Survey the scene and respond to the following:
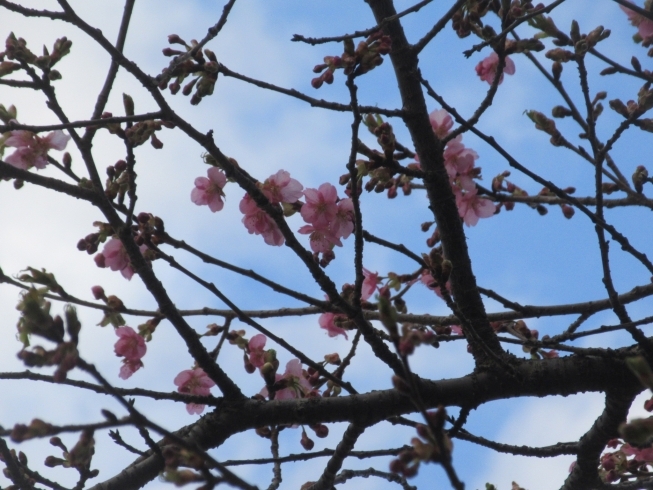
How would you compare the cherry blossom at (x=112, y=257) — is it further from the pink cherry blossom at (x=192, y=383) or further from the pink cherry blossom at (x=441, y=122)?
the pink cherry blossom at (x=441, y=122)

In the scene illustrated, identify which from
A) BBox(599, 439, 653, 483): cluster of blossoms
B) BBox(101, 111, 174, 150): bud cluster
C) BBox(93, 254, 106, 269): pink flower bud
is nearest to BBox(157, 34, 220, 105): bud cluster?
BBox(101, 111, 174, 150): bud cluster

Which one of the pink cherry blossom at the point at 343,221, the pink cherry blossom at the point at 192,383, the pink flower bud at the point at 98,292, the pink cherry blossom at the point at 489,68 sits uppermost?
the pink cherry blossom at the point at 489,68

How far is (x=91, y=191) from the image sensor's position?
1962 millimetres

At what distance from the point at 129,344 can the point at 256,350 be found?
571 millimetres

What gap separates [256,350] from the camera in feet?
9.56

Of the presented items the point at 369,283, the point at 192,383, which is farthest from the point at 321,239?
the point at 192,383

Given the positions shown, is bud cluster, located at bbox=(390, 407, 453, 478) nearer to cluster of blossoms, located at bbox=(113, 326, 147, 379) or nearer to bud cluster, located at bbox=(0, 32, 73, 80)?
bud cluster, located at bbox=(0, 32, 73, 80)

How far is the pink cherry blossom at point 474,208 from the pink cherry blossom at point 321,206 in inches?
30.5

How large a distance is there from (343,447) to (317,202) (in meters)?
0.96

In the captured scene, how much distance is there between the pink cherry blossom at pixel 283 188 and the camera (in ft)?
8.90

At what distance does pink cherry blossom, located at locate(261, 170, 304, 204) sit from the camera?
271 cm

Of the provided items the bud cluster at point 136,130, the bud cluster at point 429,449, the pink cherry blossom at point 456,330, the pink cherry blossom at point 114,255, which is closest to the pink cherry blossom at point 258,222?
the bud cluster at point 136,130

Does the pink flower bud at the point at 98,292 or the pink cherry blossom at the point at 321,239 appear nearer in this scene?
the pink flower bud at the point at 98,292

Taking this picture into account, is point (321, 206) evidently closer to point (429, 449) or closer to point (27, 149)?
point (27, 149)
